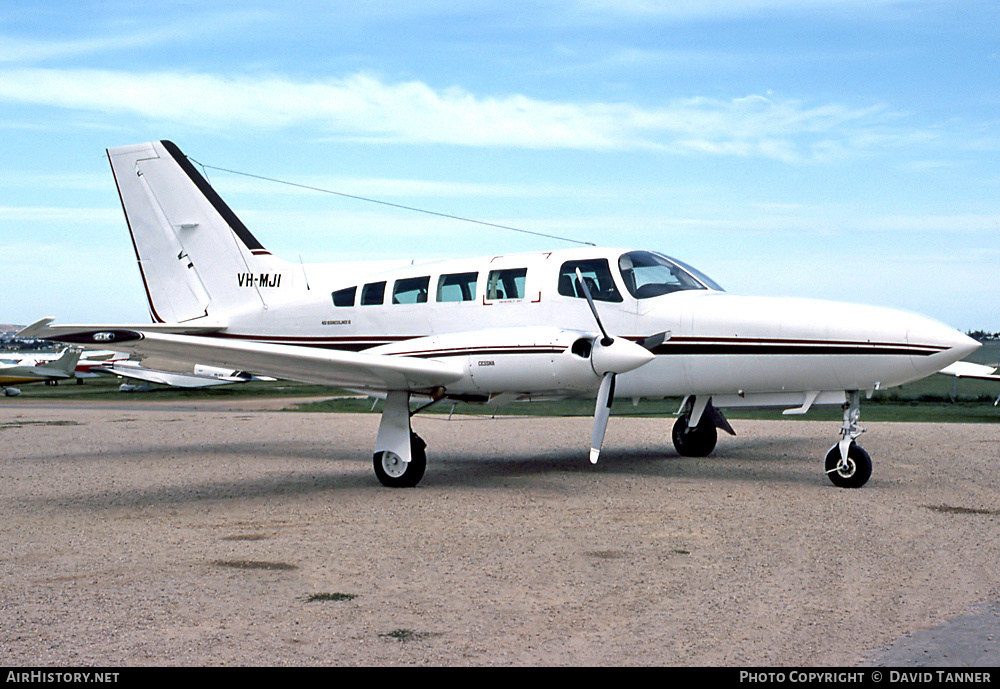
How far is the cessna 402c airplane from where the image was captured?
34.2ft

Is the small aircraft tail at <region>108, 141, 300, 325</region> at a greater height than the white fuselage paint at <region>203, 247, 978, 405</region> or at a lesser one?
greater

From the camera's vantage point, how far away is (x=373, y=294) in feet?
43.4

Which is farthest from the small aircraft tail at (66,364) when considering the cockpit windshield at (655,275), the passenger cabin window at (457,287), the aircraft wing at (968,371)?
the cockpit windshield at (655,275)

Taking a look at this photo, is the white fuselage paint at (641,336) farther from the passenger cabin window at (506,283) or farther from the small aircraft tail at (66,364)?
the small aircraft tail at (66,364)

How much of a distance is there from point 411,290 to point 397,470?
281 cm

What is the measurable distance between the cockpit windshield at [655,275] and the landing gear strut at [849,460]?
243 centimetres

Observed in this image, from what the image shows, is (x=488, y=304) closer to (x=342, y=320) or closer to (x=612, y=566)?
(x=342, y=320)

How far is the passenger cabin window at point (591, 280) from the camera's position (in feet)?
39.0

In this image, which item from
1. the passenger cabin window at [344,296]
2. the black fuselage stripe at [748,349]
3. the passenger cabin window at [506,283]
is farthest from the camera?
the passenger cabin window at [344,296]

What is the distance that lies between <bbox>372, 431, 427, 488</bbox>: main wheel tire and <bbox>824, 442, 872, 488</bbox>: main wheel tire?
485cm

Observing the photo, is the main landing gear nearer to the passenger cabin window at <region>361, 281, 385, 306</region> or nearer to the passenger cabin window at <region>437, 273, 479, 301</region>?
the passenger cabin window at <region>437, 273, 479, 301</region>

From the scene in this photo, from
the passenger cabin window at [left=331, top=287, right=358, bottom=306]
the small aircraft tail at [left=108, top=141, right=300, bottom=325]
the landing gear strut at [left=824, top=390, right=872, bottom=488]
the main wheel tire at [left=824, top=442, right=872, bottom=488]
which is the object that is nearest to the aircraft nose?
the landing gear strut at [left=824, top=390, right=872, bottom=488]

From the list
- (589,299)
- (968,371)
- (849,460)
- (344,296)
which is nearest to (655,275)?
(589,299)
